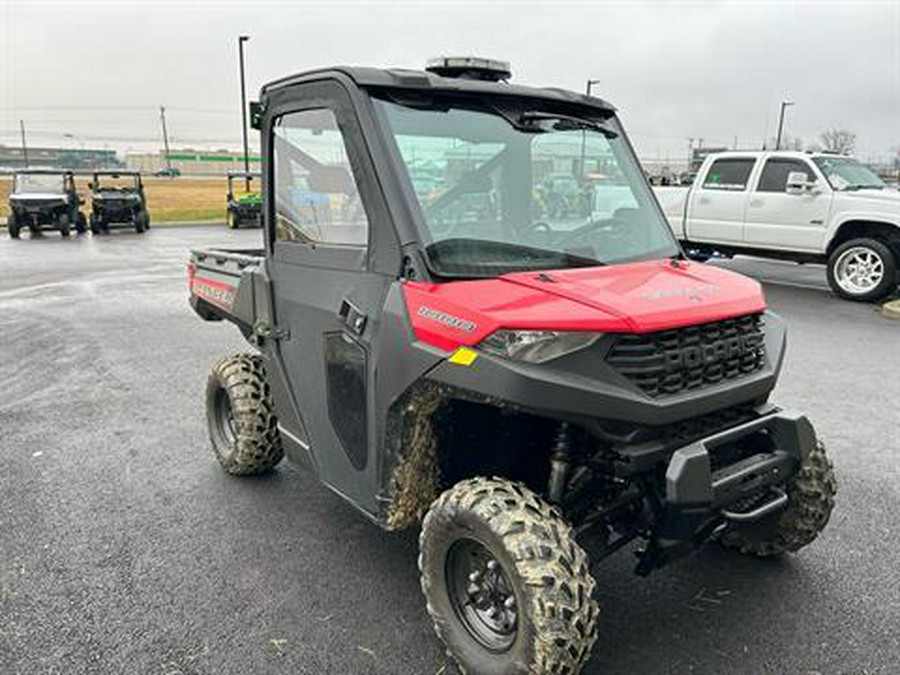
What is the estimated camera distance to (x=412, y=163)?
9.20 feet

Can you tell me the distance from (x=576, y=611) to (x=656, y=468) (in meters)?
0.63

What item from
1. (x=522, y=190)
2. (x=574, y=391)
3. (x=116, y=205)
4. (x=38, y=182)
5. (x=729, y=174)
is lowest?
(x=116, y=205)

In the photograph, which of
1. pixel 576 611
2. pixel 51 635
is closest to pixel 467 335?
pixel 576 611

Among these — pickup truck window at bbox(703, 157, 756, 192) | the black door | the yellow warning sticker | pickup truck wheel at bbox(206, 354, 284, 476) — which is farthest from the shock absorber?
pickup truck window at bbox(703, 157, 756, 192)

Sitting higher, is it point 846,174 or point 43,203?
point 846,174

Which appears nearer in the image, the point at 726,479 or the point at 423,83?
the point at 726,479

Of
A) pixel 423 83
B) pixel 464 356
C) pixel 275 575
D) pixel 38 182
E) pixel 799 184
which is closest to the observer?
pixel 464 356

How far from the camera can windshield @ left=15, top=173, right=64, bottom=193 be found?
21.1 metres

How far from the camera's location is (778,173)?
11.3 m

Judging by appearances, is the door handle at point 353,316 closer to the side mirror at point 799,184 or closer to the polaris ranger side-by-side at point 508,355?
the polaris ranger side-by-side at point 508,355

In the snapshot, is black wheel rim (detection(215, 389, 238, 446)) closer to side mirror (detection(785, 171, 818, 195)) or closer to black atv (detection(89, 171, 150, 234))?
side mirror (detection(785, 171, 818, 195))

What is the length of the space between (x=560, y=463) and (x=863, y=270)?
32.4 feet

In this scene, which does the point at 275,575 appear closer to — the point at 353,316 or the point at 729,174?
the point at 353,316

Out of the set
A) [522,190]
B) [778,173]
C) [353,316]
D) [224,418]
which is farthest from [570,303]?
[778,173]
